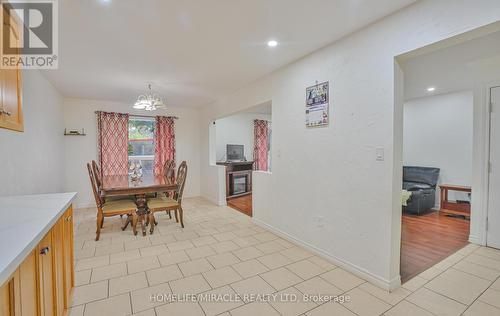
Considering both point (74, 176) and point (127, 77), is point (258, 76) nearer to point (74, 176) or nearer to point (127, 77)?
point (127, 77)

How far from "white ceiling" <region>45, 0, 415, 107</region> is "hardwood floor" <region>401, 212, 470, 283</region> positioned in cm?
249

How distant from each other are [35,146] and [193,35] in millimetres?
2558

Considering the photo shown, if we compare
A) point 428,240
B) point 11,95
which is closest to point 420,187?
point 428,240

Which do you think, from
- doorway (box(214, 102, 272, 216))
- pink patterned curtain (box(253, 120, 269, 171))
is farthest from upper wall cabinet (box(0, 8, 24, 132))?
pink patterned curtain (box(253, 120, 269, 171))

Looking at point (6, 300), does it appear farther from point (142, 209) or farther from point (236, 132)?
point (236, 132)

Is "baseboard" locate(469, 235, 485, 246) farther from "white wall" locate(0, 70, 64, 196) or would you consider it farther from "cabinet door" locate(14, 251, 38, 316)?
"white wall" locate(0, 70, 64, 196)

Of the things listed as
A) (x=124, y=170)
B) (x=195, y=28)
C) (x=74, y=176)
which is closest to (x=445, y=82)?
(x=195, y=28)

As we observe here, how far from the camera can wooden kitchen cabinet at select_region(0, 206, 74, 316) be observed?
82cm

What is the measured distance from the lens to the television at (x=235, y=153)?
643 centimetres

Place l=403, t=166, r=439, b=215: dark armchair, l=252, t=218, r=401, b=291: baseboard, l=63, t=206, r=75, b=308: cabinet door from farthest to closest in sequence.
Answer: l=403, t=166, r=439, b=215: dark armchair, l=252, t=218, r=401, b=291: baseboard, l=63, t=206, r=75, b=308: cabinet door

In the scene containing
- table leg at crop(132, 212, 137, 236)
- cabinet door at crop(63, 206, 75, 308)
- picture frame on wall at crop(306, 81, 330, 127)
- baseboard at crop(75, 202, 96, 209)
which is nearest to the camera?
cabinet door at crop(63, 206, 75, 308)

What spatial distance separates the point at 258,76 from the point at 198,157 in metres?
3.33

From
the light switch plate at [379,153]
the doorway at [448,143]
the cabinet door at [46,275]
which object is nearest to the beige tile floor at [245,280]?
the doorway at [448,143]

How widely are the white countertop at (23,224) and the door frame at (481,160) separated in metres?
4.38
